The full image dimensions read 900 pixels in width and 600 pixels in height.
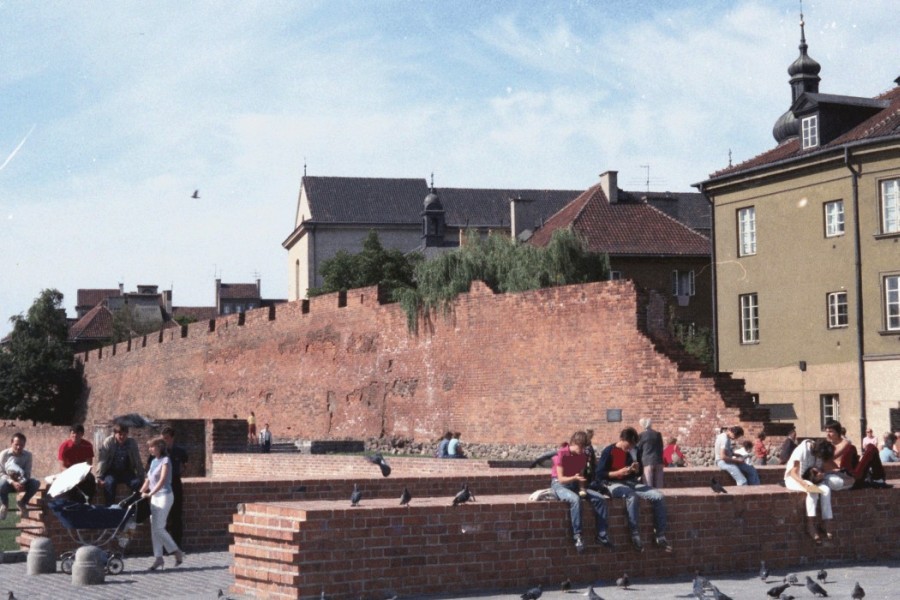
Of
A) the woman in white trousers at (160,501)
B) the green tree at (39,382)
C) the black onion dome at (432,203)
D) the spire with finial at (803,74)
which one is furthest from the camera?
the black onion dome at (432,203)

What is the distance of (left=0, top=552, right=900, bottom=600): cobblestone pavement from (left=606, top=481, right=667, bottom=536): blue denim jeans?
0.43 metres

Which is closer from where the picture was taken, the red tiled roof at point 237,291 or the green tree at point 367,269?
the green tree at point 367,269

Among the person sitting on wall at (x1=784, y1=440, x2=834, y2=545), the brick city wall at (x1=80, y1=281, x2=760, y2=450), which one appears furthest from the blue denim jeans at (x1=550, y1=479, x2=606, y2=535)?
the brick city wall at (x1=80, y1=281, x2=760, y2=450)

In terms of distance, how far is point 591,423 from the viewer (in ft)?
89.7

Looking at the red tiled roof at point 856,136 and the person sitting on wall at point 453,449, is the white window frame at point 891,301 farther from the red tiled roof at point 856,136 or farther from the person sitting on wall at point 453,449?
the person sitting on wall at point 453,449

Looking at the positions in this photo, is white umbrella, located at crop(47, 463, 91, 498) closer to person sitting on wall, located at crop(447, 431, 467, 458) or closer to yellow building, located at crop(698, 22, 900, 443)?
person sitting on wall, located at crop(447, 431, 467, 458)

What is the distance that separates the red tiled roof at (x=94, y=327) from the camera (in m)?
93.4

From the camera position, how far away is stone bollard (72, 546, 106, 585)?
11.3m

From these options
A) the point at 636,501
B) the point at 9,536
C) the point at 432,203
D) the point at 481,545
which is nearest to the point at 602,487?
the point at 636,501

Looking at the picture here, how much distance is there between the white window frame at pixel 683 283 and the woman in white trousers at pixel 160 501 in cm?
3686

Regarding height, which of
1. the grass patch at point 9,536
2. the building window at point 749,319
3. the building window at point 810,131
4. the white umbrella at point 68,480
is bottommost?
the grass patch at point 9,536

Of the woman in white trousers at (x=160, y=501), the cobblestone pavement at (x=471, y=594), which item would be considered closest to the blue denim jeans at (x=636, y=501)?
the cobblestone pavement at (x=471, y=594)

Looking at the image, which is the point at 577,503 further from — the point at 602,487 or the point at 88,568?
the point at 88,568

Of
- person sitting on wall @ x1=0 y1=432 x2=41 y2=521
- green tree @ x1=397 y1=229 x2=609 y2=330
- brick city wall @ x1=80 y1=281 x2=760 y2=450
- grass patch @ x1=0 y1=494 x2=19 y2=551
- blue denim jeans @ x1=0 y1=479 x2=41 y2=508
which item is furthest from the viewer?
green tree @ x1=397 y1=229 x2=609 y2=330
